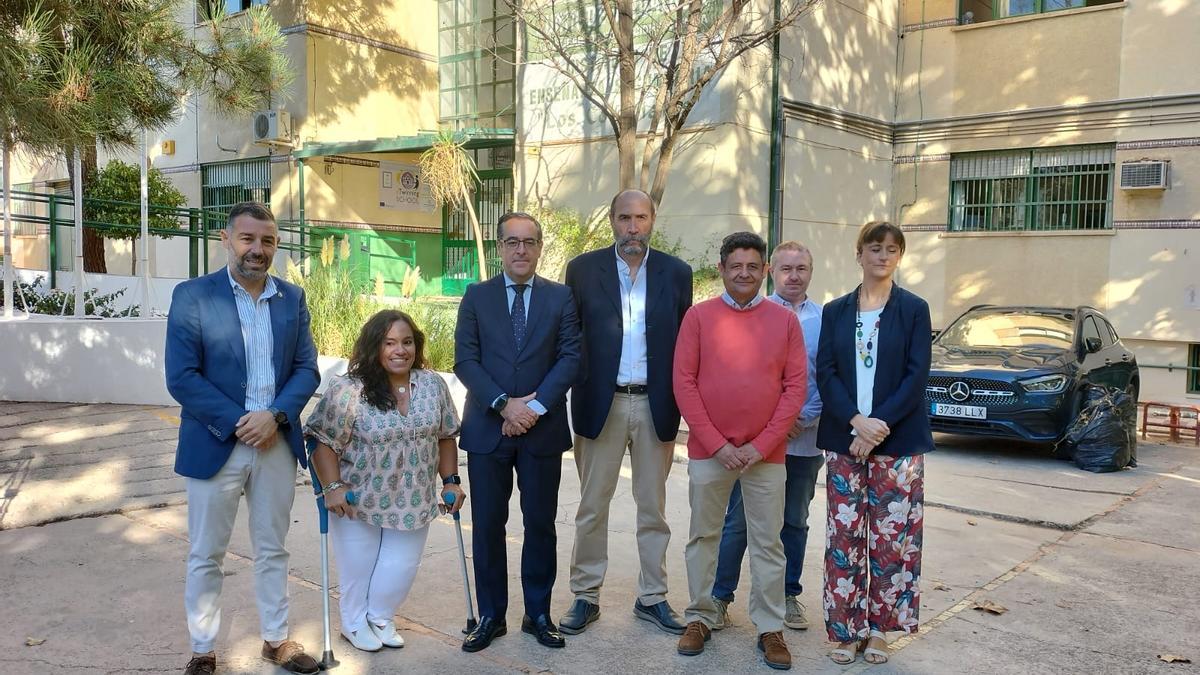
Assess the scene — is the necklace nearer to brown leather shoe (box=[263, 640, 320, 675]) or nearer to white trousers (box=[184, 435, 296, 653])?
white trousers (box=[184, 435, 296, 653])

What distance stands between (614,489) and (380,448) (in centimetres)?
114

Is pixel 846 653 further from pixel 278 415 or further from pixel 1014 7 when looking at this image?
pixel 1014 7

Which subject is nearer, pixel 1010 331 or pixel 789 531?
pixel 789 531

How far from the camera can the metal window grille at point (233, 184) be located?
56.9 feet

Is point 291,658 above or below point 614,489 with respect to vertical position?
below

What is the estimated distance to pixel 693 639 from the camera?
14.0ft

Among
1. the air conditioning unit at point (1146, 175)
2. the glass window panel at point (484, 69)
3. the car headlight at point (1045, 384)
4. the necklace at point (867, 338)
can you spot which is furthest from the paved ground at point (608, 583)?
the glass window panel at point (484, 69)

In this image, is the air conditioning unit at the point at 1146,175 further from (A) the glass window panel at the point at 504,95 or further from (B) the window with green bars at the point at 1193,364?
(A) the glass window panel at the point at 504,95

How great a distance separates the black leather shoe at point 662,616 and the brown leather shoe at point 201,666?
199cm

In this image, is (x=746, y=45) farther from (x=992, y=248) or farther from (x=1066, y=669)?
(x=1066, y=669)

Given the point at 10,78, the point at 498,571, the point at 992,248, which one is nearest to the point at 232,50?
the point at 10,78

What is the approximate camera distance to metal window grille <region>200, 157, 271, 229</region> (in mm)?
17344

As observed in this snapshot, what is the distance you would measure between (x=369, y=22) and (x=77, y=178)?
31.4 feet

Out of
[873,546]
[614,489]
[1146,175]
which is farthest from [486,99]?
[873,546]
